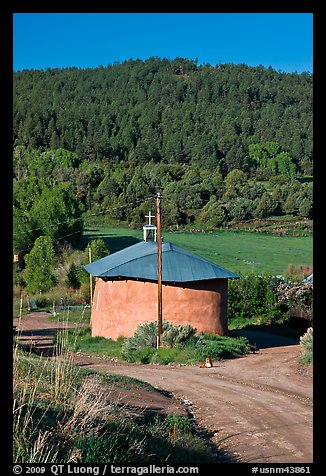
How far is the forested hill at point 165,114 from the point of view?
209 feet

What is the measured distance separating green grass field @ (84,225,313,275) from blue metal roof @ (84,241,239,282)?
52.9ft

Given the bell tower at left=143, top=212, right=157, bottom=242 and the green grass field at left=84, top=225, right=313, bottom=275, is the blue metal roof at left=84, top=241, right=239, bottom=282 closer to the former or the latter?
the bell tower at left=143, top=212, right=157, bottom=242

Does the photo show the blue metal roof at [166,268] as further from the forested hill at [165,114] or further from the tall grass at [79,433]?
the forested hill at [165,114]

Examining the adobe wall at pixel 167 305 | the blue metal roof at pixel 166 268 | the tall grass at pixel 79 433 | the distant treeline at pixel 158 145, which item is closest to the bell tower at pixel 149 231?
the blue metal roof at pixel 166 268

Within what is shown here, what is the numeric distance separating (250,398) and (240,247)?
105ft

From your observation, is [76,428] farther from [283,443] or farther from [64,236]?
[64,236]

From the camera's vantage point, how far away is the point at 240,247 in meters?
42.7

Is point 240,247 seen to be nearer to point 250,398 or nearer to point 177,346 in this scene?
point 177,346

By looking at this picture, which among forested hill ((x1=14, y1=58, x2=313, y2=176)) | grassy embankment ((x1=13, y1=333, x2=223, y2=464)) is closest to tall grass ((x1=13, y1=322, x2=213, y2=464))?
grassy embankment ((x1=13, y1=333, x2=223, y2=464))

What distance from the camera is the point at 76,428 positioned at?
5.86 m

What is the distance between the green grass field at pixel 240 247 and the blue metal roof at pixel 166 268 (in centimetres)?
1612
